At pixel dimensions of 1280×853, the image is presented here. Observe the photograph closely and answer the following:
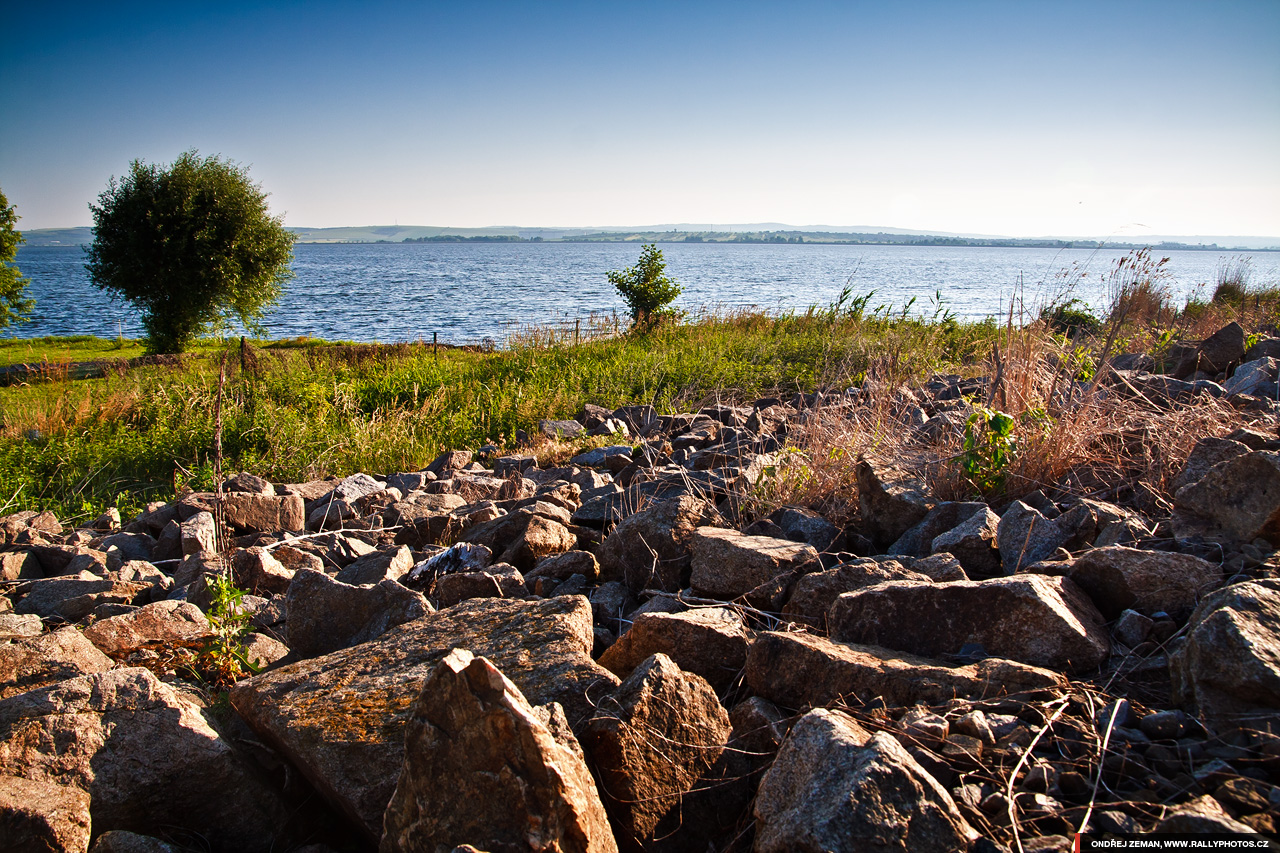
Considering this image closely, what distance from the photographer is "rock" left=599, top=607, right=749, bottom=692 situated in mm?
2436

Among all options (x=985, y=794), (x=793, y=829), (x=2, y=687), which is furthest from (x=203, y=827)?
(x=985, y=794)

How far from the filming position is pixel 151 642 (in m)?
2.99

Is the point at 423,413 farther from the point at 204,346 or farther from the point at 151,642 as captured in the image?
the point at 204,346

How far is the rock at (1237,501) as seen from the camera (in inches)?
102

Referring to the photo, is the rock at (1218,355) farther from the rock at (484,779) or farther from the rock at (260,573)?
the rock at (260,573)

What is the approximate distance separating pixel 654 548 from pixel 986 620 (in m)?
1.62

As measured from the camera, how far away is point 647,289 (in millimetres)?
16344

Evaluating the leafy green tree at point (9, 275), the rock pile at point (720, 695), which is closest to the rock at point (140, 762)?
the rock pile at point (720, 695)

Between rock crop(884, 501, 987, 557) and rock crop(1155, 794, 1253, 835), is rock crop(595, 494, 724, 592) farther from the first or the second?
rock crop(1155, 794, 1253, 835)

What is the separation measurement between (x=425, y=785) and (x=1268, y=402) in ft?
16.9

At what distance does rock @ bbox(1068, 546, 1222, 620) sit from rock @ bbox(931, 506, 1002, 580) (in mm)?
435

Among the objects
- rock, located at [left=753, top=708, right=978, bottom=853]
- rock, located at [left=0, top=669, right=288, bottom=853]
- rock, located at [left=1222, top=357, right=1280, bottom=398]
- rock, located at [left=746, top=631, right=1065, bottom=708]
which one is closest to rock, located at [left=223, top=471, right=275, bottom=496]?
rock, located at [left=0, top=669, right=288, bottom=853]

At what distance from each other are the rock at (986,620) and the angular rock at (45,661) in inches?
106

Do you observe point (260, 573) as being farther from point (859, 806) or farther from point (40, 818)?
point (859, 806)
